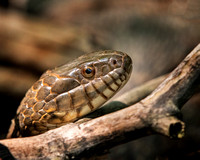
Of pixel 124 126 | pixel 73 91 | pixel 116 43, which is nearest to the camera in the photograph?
pixel 124 126

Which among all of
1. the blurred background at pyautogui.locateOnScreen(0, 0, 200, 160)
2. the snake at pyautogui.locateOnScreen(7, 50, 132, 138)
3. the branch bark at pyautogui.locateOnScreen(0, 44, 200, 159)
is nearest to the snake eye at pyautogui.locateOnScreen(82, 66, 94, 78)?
the snake at pyautogui.locateOnScreen(7, 50, 132, 138)

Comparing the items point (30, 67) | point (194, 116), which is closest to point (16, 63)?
A: point (30, 67)

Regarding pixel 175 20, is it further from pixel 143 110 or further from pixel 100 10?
pixel 100 10

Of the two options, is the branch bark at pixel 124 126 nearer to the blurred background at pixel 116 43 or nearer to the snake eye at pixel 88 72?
the snake eye at pixel 88 72

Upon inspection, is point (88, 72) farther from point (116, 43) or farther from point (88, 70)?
point (116, 43)

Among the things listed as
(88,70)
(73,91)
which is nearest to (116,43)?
(88,70)

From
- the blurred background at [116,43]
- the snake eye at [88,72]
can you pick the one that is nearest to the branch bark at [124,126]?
the snake eye at [88,72]
